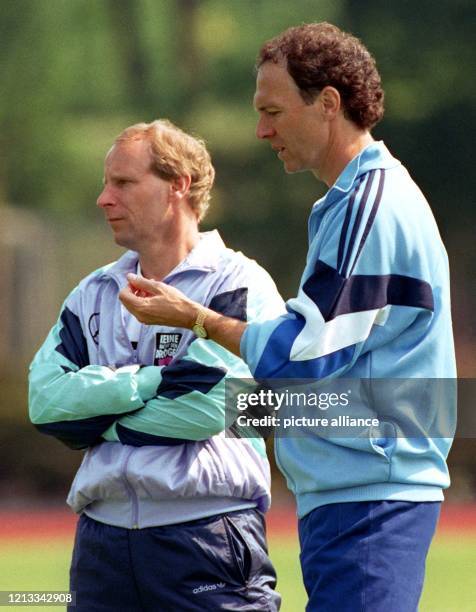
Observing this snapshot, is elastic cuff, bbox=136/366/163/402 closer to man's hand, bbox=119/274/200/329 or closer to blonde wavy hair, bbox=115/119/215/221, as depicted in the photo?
man's hand, bbox=119/274/200/329

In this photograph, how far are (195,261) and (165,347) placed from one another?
0.90 feet

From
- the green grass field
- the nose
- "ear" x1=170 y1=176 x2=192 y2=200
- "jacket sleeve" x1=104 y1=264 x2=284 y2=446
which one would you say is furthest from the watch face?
the green grass field

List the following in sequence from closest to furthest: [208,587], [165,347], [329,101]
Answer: [329,101]
[208,587]
[165,347]

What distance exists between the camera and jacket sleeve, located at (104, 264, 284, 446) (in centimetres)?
364

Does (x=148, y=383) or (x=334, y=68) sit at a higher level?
(x=334, y=68)

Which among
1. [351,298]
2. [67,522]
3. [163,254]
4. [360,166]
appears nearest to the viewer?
[351,298]

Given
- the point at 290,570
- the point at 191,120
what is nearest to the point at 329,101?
the point at 290,570

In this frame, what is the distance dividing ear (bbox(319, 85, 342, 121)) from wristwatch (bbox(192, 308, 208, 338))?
598 millimetres

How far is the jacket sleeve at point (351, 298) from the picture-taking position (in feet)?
9.88

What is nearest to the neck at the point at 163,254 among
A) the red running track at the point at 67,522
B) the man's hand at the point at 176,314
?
the man's hand at the point at 176,314

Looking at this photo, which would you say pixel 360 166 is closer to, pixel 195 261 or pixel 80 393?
pixel 195 261

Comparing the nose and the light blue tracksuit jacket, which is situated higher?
the nose

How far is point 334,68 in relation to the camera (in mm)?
3295

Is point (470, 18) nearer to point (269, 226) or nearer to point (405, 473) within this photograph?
point (269, 226)
